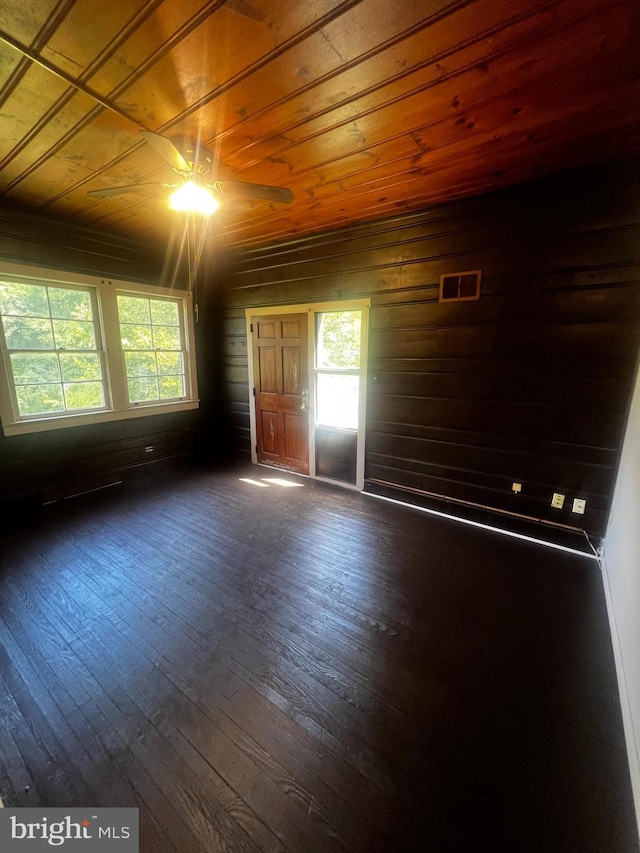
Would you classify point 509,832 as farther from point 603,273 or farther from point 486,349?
point 603,273

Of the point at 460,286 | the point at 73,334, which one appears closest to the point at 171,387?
the point at 73,334

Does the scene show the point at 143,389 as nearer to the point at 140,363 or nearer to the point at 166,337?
the point at 140,363

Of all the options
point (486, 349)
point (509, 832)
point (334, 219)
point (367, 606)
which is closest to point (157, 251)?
point (334, 219)

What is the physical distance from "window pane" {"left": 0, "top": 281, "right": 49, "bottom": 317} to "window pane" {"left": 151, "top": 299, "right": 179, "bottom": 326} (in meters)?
1.08

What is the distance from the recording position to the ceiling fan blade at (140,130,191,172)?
1.54 metres

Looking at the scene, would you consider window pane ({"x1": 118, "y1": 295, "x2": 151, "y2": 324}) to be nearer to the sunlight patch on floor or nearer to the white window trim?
the white window trim

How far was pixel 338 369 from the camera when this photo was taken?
146 inches

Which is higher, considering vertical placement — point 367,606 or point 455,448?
point 455,448

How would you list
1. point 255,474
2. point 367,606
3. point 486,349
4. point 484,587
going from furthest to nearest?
point 255,474
point 486,349
point 484,587
point 367,606

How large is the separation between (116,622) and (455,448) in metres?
2.89

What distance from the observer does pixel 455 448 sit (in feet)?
10.0

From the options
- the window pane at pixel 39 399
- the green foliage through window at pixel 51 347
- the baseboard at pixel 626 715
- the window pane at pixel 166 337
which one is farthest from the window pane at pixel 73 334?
the baseboard at pixel 626 715

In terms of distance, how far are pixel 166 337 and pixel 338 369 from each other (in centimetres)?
232

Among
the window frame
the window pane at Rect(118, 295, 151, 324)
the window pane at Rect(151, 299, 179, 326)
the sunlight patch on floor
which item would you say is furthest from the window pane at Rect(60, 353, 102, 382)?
the window frame
